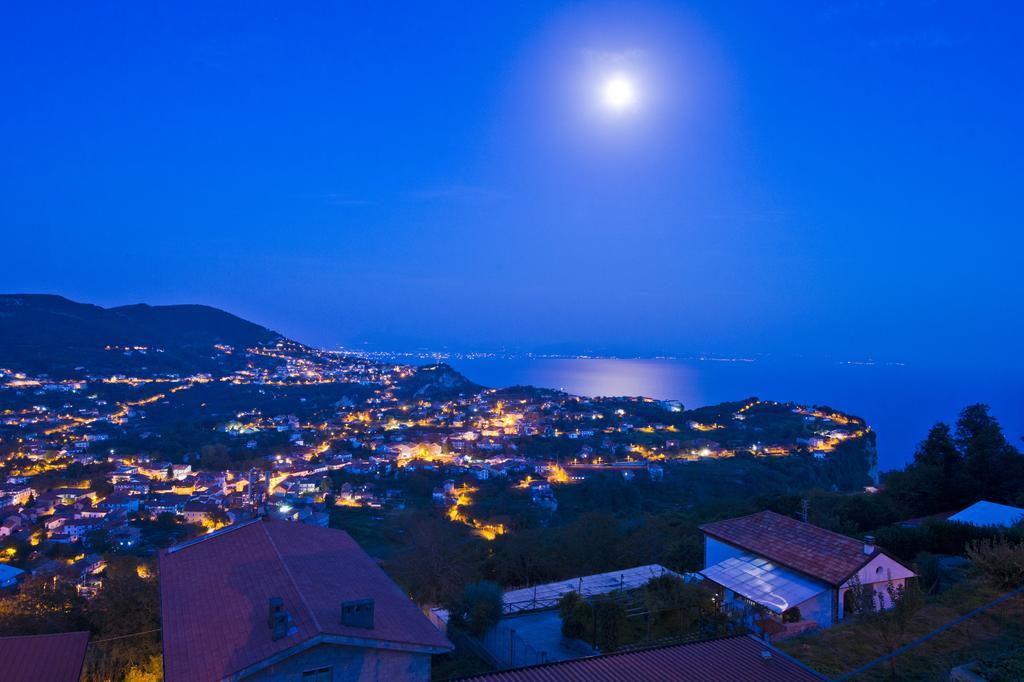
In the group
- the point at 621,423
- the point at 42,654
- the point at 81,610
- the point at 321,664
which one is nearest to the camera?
the point at 321,664

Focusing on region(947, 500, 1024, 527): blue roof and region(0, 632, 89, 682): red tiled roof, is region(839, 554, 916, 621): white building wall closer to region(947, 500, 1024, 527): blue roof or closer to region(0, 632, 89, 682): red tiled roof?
region(947, 500, 1024, 527): blue roof

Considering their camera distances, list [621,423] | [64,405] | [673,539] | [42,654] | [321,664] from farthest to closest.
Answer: [621,423] < [64,405] < [673,539] < [42,654] < [321,664]

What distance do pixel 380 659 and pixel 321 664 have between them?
0.62m

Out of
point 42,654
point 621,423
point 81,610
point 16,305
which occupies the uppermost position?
point 16,305

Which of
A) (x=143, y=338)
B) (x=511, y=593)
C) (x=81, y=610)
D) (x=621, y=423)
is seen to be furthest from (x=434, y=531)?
(x=143, y=338)

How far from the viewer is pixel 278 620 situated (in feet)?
19.0

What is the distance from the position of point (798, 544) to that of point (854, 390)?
98.4 m

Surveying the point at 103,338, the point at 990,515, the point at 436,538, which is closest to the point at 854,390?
the point at 990,515

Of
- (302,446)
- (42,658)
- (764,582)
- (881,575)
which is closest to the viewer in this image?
(42,658)

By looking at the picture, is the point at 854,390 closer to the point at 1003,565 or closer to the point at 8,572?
the point at 1003,565

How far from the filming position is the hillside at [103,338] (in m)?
65.6

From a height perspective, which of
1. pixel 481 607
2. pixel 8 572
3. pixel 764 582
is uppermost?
pixel 764 582

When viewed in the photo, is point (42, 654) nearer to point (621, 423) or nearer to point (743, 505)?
point (743, 505)

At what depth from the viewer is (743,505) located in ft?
66.7
